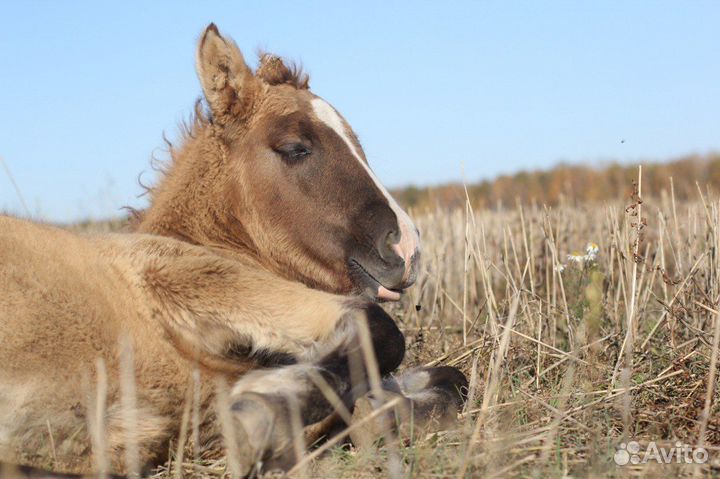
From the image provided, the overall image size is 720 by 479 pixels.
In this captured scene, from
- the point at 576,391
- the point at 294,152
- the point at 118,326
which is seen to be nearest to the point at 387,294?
the point at 294,152

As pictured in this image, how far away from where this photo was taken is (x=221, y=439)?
360 cm

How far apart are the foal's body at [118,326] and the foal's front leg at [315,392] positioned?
17cm

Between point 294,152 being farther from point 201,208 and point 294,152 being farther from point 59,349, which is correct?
point 59,349

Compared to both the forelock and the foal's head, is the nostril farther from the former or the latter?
the forelock

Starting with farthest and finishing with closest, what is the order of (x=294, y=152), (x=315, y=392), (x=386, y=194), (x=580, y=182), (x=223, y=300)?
(x=580, y=182) → (x=294, y=152) → (x=386, y=194) → (x=223, y=300) → (x=315, y=392)

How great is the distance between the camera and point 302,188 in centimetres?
470

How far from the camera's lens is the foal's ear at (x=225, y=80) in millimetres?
4910

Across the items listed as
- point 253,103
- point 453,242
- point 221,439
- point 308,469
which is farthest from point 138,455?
point 453,242

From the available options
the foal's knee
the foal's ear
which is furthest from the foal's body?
the foal's ear

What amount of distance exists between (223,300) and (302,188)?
1.20m

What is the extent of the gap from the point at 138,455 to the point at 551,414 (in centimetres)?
203

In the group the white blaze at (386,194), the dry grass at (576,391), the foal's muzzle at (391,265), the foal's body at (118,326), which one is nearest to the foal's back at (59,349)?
the foal's body at (118,326)

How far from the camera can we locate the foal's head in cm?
444

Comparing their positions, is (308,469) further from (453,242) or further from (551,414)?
(453,242)
